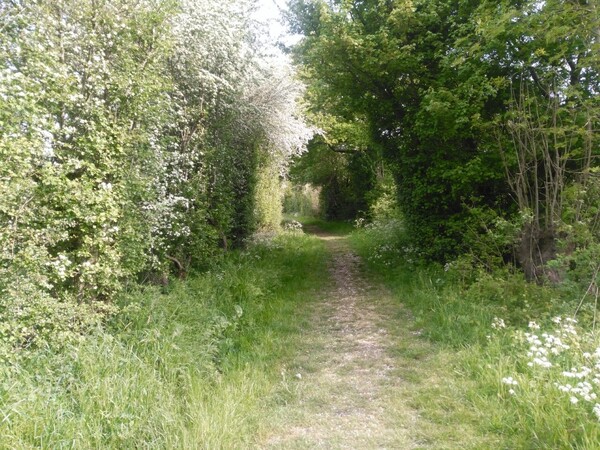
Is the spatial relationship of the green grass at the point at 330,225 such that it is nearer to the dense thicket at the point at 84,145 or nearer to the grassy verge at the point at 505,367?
the grassy verge at the point at 505,367

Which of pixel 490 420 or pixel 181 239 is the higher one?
pixel 181 239

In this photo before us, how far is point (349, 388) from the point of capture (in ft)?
13.4

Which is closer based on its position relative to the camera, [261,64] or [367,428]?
[367,428]

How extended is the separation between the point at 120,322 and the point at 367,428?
2.90m

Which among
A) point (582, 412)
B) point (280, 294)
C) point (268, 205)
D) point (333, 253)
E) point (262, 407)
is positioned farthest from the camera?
point (268, 205)

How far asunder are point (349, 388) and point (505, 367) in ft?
5.31

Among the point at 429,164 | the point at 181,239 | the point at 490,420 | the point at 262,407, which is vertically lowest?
the point at 262,407

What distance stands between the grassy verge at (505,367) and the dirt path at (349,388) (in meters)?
0.25

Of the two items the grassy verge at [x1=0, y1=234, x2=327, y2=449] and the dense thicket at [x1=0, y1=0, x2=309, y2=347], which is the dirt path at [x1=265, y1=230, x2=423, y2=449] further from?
the dense thicket at [x1=0, y1=0, x2=309, y2=347]

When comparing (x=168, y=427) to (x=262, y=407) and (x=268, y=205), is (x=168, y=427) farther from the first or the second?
(x=268, y=205)

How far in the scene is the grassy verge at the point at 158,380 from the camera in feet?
9.18

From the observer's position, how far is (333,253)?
44.4 feet

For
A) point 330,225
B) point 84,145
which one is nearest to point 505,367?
point 84,145

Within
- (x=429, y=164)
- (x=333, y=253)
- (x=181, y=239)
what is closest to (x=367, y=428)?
(x=181, y=239)
